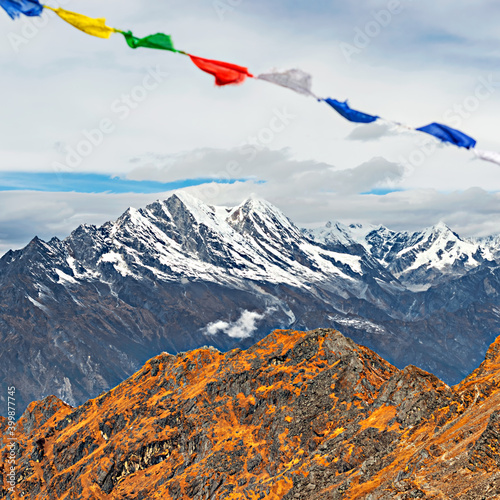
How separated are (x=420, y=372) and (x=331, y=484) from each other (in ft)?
104

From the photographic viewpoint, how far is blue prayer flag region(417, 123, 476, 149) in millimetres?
24422

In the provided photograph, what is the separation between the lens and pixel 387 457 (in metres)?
84.4

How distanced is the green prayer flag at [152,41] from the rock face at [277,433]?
52390 millimetres

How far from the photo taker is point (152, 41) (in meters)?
25.8

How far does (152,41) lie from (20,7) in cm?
706

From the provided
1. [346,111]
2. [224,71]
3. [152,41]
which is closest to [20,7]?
[152,41]

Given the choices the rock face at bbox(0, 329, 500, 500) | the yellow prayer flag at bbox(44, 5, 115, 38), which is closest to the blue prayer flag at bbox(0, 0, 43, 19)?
the yellow prayer flag at bbox(44, 5, 115, 38)

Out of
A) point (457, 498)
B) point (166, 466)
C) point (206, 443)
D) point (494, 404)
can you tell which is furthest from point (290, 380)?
point (457, 498)

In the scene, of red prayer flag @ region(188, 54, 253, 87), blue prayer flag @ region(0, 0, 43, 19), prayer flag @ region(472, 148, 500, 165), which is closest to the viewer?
prayer flag @ region(472, 148, 500, 165)

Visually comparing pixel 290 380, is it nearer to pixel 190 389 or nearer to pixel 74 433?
pixel 190 389

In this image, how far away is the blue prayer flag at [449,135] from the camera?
80.1ft

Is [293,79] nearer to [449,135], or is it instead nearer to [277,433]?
[449,135]

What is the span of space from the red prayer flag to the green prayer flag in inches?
47.3

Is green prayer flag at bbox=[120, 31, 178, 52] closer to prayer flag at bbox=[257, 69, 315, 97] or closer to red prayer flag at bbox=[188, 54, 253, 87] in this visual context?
red prayer flag at bbox=[188, 54, 253, 87]
